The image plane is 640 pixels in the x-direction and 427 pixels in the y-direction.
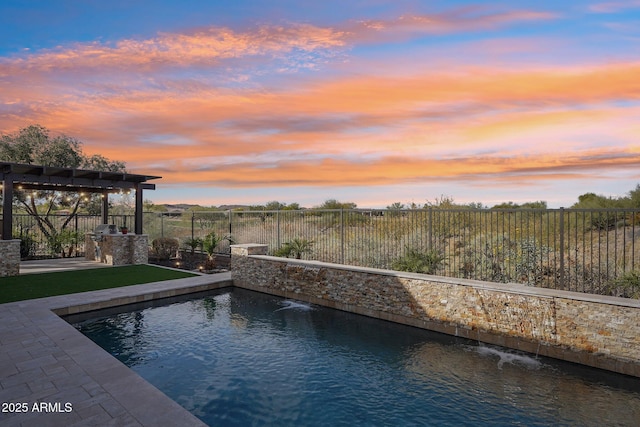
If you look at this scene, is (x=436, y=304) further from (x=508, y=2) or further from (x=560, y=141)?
(x=560, y=141)

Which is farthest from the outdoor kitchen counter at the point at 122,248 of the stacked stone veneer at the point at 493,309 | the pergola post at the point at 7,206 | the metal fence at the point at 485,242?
the stacked stone veneer at the point at 493,309

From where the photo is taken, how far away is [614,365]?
5.41 m

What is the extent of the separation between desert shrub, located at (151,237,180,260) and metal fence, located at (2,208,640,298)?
4.13 metres

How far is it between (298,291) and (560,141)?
9.38m

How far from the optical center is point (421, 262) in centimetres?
928

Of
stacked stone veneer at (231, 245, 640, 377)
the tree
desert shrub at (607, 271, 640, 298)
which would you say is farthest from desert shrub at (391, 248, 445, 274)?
the tree

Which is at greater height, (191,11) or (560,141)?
(191,11)

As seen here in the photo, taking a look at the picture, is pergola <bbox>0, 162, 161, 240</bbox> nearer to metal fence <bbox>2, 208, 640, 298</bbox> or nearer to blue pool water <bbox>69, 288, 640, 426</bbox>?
metal fence <bbox>2, 208, 640, 298</bbox>

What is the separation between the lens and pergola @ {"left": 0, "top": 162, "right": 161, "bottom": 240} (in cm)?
1191

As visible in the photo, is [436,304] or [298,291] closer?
[436,304]

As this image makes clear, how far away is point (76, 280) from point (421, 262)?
10.1 meters

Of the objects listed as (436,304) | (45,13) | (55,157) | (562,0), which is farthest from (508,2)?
(55,157)

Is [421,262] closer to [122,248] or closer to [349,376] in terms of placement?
[349,376]

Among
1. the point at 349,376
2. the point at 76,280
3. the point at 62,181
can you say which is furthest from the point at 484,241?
the point at 62,181
